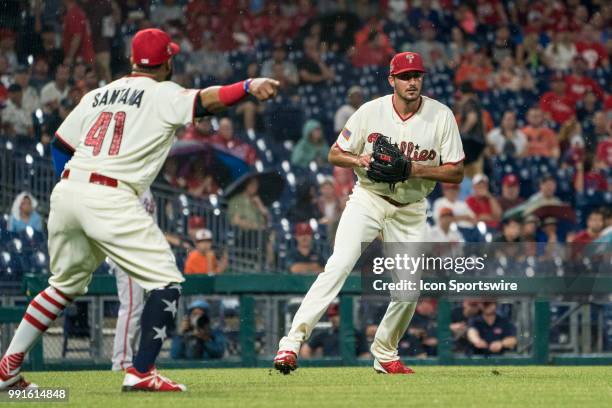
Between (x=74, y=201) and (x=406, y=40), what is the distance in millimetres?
12442

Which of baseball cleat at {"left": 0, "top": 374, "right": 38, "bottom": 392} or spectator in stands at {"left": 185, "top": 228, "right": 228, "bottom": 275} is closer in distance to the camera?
baseball cleat at {"left": 0, "top": 374, "right": 38, "bottom": 392}

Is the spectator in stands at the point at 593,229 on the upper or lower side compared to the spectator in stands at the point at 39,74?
lower

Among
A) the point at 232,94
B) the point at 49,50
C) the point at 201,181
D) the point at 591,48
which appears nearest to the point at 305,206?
the point at 201,181

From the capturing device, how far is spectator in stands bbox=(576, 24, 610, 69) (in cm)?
1830

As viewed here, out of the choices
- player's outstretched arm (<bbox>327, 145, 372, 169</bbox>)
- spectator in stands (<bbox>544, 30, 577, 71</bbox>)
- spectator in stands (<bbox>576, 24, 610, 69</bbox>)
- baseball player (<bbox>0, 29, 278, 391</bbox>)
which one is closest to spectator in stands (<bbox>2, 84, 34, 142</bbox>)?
player's outstretched arm (<bbox>327, 145, 372, 169</bbox>)

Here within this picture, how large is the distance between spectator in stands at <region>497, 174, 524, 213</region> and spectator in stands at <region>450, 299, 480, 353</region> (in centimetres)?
363

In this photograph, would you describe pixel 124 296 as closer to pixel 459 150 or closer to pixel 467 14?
pixel 459 150

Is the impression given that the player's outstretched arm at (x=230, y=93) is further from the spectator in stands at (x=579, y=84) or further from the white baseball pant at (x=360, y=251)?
the spectator in stands at (x=579, y=84)

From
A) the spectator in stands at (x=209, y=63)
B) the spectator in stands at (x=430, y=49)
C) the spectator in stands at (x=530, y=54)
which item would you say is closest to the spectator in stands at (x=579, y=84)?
the spectator in stands at (x=530, y=54)

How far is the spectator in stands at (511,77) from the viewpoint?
56.9 ft

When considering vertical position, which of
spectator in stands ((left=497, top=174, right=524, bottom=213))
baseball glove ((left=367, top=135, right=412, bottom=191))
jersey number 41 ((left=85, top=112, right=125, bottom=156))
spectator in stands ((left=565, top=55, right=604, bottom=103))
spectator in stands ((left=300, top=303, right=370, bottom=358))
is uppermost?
spectator in stands ((left=565, top=55, right=604, bottom=103))

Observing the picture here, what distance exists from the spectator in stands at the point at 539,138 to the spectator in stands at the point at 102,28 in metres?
5.29

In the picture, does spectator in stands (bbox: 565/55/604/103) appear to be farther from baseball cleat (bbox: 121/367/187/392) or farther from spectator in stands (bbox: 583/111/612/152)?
baseball cleat (bbox: 121/367/187/392)

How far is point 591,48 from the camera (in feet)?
60.8
